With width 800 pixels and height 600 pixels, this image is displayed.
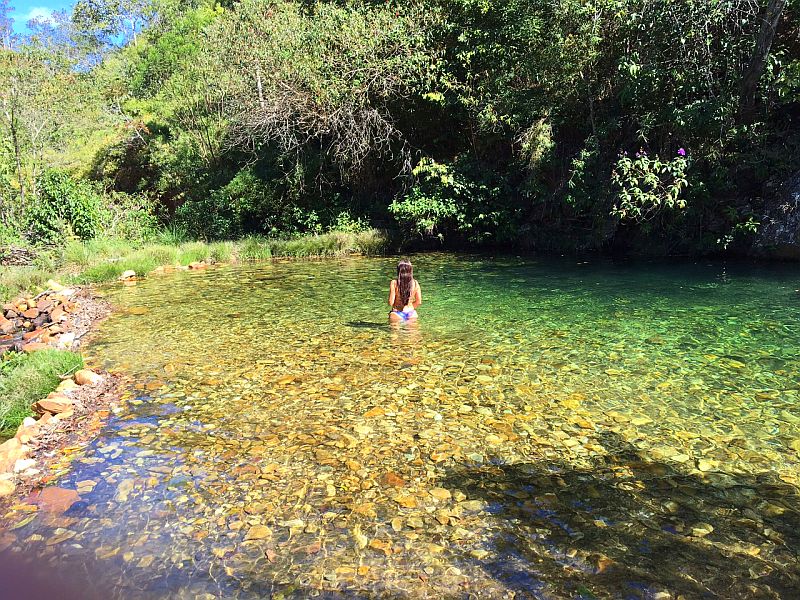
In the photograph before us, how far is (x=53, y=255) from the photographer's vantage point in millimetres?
14734

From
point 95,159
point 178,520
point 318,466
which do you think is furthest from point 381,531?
point 95,159

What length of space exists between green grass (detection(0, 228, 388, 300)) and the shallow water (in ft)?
17.9

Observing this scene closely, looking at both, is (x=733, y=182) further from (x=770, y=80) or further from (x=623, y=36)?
(x=623, y=36)

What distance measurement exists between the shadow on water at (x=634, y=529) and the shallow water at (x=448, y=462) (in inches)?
0.6

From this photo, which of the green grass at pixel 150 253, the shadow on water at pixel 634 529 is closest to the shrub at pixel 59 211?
the green grass at pixel 150 253

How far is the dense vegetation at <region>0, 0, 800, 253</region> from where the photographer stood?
1296 cm

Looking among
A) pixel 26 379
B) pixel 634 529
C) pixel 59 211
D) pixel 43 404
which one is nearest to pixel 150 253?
pixel 59 211

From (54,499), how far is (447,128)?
17.4m

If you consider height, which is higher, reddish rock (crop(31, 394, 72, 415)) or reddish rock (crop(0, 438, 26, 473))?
reddish rock (crop(31, 394, 72, 415))

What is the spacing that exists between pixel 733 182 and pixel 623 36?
4676mm

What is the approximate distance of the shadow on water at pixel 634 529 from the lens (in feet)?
10.1

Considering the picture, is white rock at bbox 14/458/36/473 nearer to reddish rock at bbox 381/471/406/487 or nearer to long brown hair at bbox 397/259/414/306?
reddish rock at bbox 381/471/406/487

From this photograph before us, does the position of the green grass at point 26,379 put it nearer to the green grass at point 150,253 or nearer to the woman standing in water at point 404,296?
the woman standing in water at point 404,296

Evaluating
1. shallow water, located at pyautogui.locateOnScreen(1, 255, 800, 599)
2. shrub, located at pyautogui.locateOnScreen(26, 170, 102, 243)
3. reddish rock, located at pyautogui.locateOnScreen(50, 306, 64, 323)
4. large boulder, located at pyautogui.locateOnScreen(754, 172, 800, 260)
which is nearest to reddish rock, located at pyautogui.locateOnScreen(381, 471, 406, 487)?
shallow water, located at pyautogui.locateOnScreen(1, 255, 800, 599)
